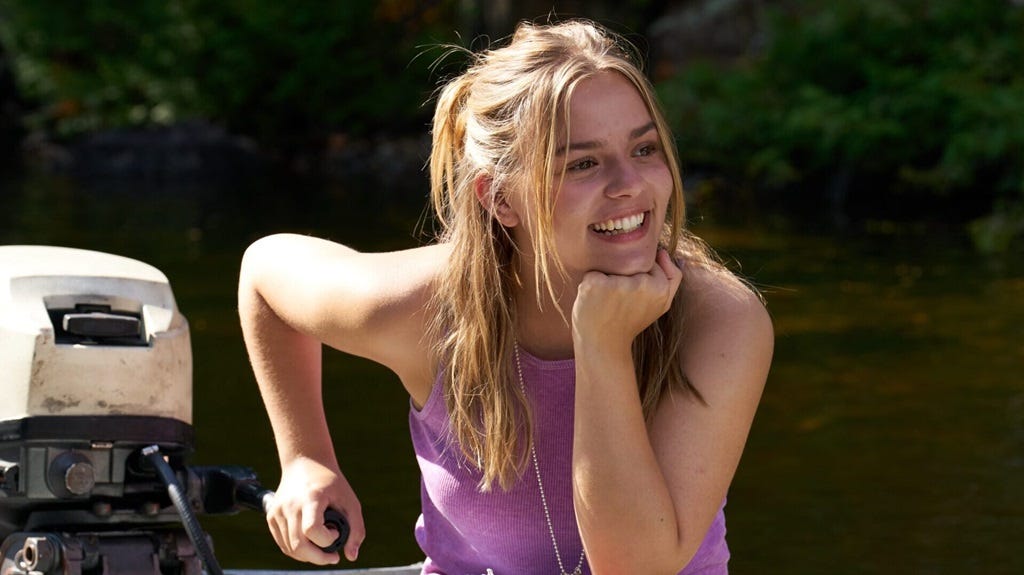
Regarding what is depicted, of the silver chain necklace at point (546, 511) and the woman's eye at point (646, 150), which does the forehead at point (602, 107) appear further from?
the silver chain necklace at point (546, 511)

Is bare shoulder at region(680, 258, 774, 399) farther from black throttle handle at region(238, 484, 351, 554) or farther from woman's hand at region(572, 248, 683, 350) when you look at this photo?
black throttle handle at region(238, 484, 351, 554)

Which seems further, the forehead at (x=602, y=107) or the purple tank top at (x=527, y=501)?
the purple tank top at (x=527, y=501)

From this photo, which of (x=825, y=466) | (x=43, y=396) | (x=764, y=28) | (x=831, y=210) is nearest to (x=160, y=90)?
(x=764, y=28)

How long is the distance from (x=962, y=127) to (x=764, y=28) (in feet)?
9.88

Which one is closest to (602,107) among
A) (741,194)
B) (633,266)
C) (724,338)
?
(633,266)

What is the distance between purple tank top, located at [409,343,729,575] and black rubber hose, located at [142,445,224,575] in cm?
39

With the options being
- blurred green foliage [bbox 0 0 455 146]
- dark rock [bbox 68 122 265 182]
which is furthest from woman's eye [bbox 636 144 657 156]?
blurred green foliage [bbox 0 0 455 146]

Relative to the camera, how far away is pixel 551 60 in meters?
2.29

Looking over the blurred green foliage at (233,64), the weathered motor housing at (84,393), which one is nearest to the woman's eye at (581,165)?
the weathered motor housing at (84,393)

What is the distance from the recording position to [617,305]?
7.30 ft

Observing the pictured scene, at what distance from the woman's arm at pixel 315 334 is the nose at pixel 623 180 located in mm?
378

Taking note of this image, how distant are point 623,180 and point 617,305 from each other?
169 mm

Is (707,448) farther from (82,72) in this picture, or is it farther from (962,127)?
(82,72)

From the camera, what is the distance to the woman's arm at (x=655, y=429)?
222 centimetres
